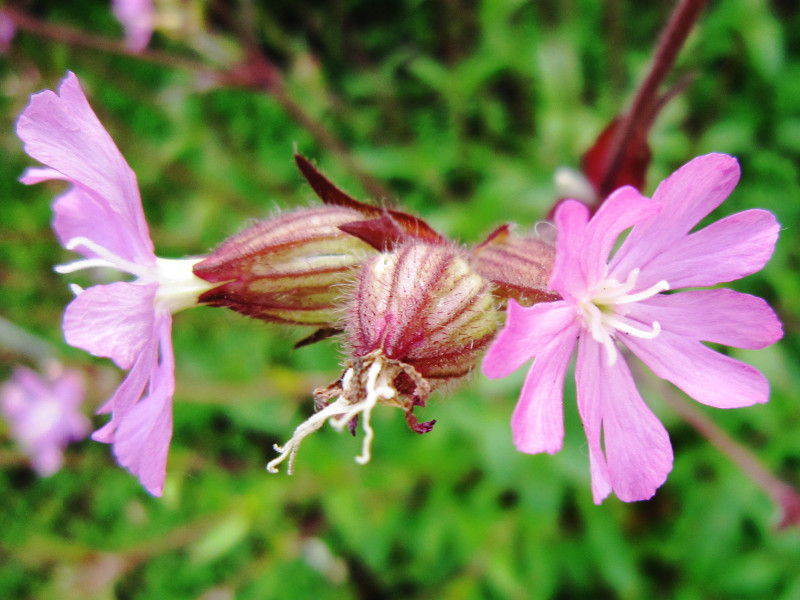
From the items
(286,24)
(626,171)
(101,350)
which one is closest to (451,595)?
(626,171)

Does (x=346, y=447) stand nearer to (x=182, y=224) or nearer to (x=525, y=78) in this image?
(x=182, y=224)

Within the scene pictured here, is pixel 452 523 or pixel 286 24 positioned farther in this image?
pixel 286 24

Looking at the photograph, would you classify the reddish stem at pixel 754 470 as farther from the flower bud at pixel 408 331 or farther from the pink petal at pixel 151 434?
the pink petal at pixel 151 434

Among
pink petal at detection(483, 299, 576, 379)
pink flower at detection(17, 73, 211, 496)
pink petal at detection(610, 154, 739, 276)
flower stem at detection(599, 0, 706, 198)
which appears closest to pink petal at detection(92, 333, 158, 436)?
pink flower at detection(17, 73, 211, 496)

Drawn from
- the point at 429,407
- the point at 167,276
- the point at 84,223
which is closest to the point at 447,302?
the point at 167,276

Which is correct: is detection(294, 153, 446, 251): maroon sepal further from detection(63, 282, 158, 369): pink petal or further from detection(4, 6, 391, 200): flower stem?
detection(4, 6, 391, 200): flower stem

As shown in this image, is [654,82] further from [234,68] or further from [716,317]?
[234,68]
